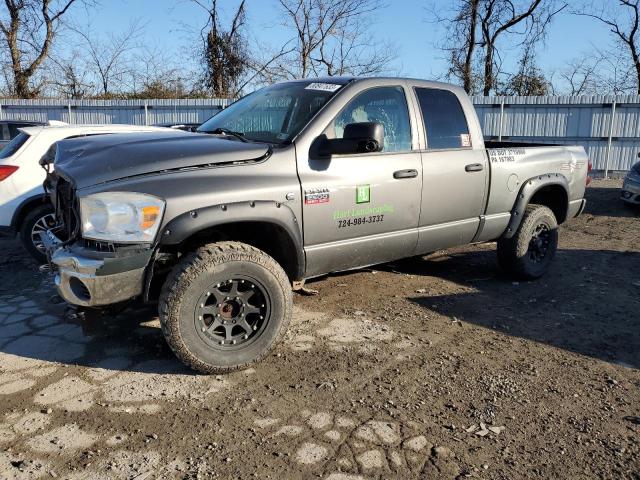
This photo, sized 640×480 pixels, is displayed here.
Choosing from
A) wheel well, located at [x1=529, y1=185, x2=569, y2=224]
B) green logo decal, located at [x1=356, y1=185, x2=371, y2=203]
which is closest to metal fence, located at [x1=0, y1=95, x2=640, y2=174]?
wheel well, located at [x1=529, y1=185, x2=569, y2=224]

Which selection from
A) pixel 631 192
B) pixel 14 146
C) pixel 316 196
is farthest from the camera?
pixel 631 192

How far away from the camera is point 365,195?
13.0 feet

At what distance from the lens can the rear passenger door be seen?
4430 millimetres

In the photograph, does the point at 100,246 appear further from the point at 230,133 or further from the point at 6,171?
the point at 6,171

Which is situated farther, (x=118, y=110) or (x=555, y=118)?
(x=118, y=110)

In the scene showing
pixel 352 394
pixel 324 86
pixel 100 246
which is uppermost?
pixel 324 86

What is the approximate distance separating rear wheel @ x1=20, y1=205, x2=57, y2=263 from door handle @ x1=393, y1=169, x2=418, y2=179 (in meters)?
4.26

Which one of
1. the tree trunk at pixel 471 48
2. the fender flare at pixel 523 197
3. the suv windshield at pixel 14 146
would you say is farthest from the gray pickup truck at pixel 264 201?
the tree trunk at pixel 471 48

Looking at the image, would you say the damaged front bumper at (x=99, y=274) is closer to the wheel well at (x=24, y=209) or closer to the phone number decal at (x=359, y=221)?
the phone number decal at (x=359, y=221)

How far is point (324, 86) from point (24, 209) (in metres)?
4.08

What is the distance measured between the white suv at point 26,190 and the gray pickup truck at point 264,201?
237 cm

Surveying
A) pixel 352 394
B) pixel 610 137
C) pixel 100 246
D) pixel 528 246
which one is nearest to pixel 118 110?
pixel 610 137

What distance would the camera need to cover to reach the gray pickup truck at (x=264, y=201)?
10.3ft

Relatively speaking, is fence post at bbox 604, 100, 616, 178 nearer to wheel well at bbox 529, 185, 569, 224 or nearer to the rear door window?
wheel well at bbox 529, 185, 569, 224
